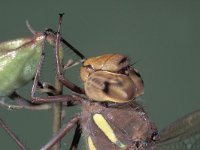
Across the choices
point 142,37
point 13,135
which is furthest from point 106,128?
point 142,37

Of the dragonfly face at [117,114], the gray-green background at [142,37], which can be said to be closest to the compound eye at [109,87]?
the dragonfly face at [117,114]

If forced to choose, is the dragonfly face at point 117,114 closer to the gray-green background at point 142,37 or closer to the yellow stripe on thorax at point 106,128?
the yellow stripe on thorax at point 106,128

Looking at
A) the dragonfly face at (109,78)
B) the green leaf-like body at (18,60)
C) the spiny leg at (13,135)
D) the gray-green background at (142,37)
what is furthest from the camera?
the gray-green background at (142,37)

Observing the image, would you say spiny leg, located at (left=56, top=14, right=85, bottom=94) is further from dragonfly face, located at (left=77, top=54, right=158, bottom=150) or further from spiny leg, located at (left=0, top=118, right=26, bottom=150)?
spiny leg, located at (left=0, top=118, right=26, bottom=150)

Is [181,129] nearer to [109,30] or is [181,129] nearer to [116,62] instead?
[116,62]

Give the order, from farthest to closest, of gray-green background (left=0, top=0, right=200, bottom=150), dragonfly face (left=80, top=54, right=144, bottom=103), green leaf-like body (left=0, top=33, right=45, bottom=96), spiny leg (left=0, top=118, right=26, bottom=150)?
gray-green background (left=0, top=0, right=200, bottom=150)
spiny leg (left=0, top=118, right=26, bottom=150)
dragonfly face (left=80, top=54, right=144, bottom=103)
green leaf-like body (left=0, top=33, right=45, bottom=96)

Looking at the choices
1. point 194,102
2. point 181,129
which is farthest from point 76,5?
point 181,129

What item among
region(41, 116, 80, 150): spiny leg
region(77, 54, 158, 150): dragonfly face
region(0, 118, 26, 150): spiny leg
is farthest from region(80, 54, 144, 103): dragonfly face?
region(0, 118, 26, 150): spiny leg

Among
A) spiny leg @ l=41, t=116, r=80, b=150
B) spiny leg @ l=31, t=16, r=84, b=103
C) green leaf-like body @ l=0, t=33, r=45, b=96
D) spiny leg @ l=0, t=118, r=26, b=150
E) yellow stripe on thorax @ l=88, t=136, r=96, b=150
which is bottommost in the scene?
yellow stripe on thorax @ l=88, t=136, r=96, b=150

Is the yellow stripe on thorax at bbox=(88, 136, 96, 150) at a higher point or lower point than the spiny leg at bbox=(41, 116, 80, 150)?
lower
